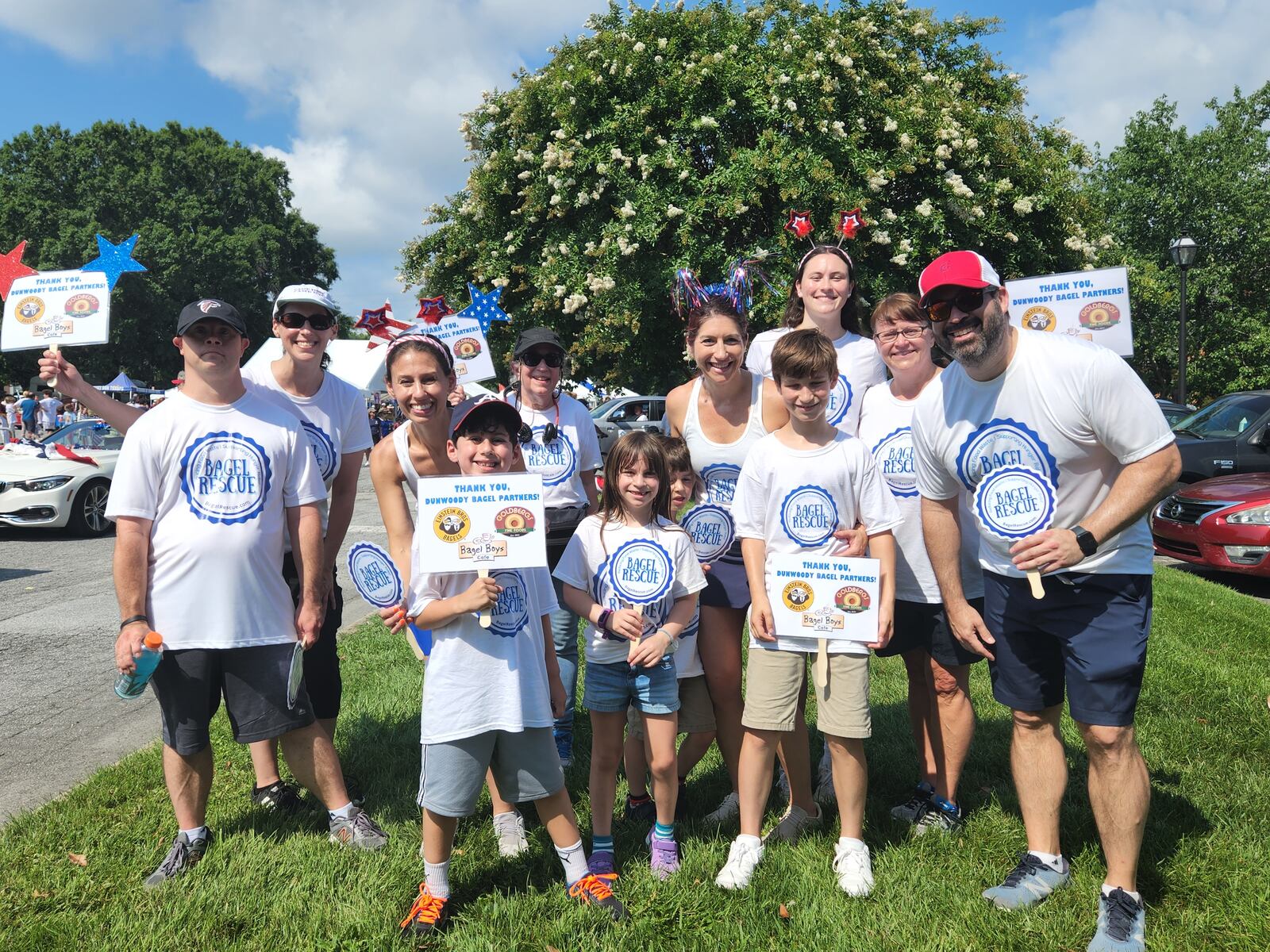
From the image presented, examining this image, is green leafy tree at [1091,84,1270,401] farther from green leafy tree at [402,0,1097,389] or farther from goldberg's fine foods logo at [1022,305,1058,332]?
goldberg's fine foods logo at [1022,305,1058,332]

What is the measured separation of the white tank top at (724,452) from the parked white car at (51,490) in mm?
10254

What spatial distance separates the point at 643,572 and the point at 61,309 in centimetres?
291

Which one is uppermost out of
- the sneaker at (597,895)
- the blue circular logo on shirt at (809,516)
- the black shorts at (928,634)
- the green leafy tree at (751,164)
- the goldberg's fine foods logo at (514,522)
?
the green leafy tree at (751,164)

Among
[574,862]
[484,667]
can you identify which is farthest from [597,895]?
[484,667]

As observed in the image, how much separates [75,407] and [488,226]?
21.5m

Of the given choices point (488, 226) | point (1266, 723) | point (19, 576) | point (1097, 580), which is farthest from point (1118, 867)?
point (488, 226)

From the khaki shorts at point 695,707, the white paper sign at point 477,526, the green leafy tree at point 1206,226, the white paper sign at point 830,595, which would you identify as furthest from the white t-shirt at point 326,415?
the green leafy tree at point 1206,226

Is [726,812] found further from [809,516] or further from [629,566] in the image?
[809,516]

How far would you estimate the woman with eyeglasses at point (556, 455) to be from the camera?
4.22 metres

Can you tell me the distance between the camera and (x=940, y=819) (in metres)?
3.64

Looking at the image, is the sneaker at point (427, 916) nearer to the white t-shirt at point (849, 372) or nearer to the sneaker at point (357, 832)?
the sneaker at point (357, 832)

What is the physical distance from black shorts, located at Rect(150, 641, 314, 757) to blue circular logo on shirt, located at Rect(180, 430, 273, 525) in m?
0.54

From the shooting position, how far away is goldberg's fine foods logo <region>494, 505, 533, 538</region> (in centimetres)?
296

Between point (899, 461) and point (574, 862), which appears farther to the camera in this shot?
point (899, 461)
